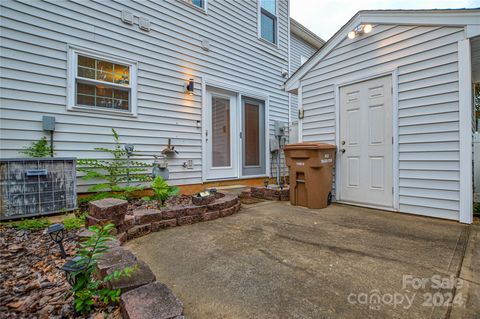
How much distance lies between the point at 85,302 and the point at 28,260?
3.10 ft

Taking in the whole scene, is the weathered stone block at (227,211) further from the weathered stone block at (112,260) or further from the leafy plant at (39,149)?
the leafy plant at (39,149)

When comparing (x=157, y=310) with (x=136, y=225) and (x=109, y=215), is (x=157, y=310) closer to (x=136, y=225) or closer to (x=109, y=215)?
(x=109, y=215)

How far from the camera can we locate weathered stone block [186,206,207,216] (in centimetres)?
261

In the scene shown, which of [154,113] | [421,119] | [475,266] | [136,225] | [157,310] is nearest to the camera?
[157,310]

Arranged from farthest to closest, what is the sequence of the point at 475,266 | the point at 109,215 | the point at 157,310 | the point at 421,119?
the point at 421,119, the point at 109,215, the point at 475,266, the point at 157,310

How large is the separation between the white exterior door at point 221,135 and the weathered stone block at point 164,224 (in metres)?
2.24

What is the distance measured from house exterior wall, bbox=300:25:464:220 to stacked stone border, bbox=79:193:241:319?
249 cm

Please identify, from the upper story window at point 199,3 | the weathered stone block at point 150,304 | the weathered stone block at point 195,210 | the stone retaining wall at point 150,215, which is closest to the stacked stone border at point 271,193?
the stone retaining wall at point 150,215

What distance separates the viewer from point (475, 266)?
1.56m

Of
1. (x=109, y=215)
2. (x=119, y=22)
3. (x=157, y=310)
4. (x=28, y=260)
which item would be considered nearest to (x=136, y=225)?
(x=109, y=215)

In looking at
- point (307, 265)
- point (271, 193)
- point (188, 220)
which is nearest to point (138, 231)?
point (188, 220)

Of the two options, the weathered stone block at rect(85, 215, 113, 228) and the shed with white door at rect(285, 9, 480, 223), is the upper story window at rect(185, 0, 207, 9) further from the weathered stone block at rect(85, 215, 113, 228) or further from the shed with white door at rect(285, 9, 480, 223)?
the weathered stone block at rect(85, 215, 113, 228)

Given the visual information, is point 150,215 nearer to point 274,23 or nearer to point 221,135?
point 221,135

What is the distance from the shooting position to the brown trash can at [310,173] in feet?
10.8
